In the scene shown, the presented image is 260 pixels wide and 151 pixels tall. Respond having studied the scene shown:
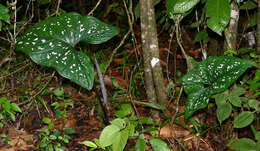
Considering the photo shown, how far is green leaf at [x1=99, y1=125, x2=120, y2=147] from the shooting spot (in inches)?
59.7

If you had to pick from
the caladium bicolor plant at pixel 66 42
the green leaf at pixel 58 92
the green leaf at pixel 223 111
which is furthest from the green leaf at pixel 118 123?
the green leaf at pixel 58 92

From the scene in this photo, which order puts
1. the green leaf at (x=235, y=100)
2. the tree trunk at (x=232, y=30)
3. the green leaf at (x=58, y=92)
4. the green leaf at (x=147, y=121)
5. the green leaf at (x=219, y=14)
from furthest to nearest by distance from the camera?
the green leaf at (x=58, y=92) < the green leaf at (x=147, y=121) < the tree trunk at (x=232, y=30) < the green leaf at (x=235, y=100) < the green leaf at (x=219, y=14)

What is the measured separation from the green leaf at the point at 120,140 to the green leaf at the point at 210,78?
0.35m

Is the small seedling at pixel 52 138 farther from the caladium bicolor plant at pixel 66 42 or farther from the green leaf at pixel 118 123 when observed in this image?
the caladium bicolor plant at pixel 66 42

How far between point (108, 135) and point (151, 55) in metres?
0.59

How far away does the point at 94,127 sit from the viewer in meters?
1.97

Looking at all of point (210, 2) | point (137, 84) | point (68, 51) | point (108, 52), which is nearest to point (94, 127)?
point (137, 84)

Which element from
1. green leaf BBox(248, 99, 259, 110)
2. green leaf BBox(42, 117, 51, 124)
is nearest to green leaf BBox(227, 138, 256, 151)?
green leaf BBox(248, 99, 259, 110)

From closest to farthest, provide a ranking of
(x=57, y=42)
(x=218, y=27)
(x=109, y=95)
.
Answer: (x=218, y=27), (x=57, y=42), (x=109, y=95)

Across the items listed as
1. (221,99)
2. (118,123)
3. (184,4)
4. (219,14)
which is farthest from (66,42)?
(221,99)

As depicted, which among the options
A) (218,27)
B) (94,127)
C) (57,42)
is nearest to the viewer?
(218,27)

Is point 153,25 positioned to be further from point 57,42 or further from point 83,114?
point 83,114

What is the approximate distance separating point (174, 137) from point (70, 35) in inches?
34.8

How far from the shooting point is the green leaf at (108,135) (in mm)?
1516
